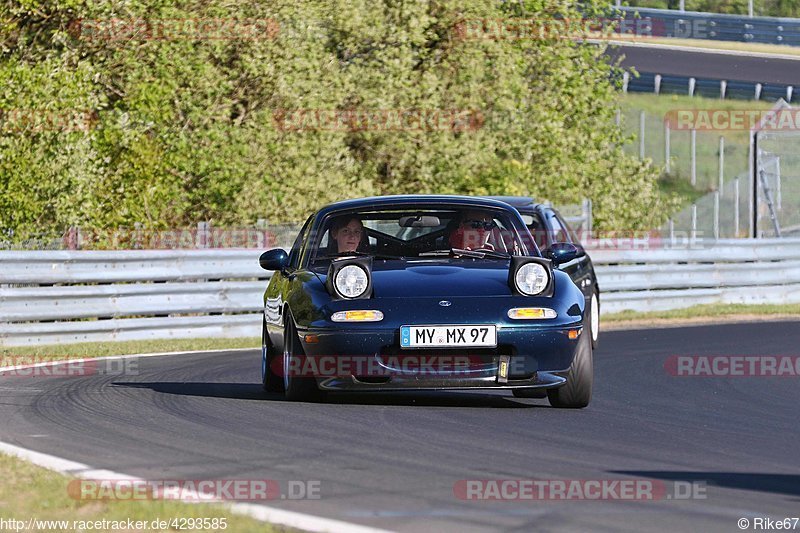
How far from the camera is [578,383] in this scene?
9.23 m

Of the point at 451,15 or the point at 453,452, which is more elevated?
the point at 451,15

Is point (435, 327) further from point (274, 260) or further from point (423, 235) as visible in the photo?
point (274, 260)

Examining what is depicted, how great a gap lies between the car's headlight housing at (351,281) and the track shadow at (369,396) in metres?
0.79

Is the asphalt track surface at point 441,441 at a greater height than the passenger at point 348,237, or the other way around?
the passenger at point 348,237

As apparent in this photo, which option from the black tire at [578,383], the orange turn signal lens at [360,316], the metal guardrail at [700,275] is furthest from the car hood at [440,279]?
the metal guardrail at [700,275]

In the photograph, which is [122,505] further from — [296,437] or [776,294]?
[776,294]

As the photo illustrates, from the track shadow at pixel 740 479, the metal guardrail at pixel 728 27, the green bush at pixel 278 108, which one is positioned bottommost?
the track shadow at pixel 740 479

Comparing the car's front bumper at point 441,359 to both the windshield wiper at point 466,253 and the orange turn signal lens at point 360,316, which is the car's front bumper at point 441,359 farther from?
the windshield wiper at point 466,253

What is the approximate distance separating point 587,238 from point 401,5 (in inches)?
329

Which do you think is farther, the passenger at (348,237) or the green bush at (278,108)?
the green bush at (278,108)

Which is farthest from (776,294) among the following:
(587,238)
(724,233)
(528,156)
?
(724,233)

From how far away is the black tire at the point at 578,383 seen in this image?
30.0ft

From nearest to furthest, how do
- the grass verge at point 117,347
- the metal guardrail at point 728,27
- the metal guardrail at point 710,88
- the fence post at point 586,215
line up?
the grass verge at point 117,347 → the fence post at point 586,215 → the metal guardrail at point 710,88 → the metal guardrail at point 728,27

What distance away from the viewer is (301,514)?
5.36 meters
